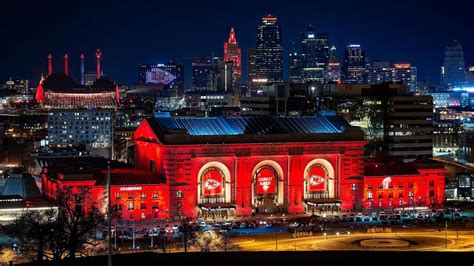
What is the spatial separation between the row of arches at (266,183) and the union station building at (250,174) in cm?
14

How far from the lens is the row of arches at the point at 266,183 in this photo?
130 metres

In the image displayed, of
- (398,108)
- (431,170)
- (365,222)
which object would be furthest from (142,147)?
(398,108)

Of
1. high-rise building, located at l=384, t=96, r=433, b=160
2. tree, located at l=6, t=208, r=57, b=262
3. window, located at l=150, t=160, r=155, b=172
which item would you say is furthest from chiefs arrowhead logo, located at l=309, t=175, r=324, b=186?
high-rise building, located at l=384, t=96, r=433, b=160

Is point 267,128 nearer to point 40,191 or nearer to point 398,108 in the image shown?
point 40,191

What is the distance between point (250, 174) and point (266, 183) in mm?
3217

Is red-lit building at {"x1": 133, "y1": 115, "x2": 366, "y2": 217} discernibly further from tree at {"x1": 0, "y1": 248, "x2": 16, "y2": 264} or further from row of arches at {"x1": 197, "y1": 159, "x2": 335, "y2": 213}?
tree at {"x1": 0, "y1": 248, "x2": 16, "y2": 264}

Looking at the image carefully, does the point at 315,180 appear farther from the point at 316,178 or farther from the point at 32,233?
the point at 32,233

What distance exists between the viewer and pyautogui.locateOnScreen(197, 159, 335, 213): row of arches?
427 ft

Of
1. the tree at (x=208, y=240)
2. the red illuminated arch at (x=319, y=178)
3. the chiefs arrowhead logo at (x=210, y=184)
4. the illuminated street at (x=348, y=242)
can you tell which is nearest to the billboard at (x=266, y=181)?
the red illuminated arch at (x=319, y=178)

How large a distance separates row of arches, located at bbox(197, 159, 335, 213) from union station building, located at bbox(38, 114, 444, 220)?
0.45ft

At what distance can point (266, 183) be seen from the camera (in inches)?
5246

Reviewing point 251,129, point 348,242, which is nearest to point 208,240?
point 348,242

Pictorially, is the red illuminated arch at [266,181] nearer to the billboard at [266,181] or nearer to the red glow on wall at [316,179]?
the billboard at [266,181]

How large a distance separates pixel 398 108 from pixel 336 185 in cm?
5342
